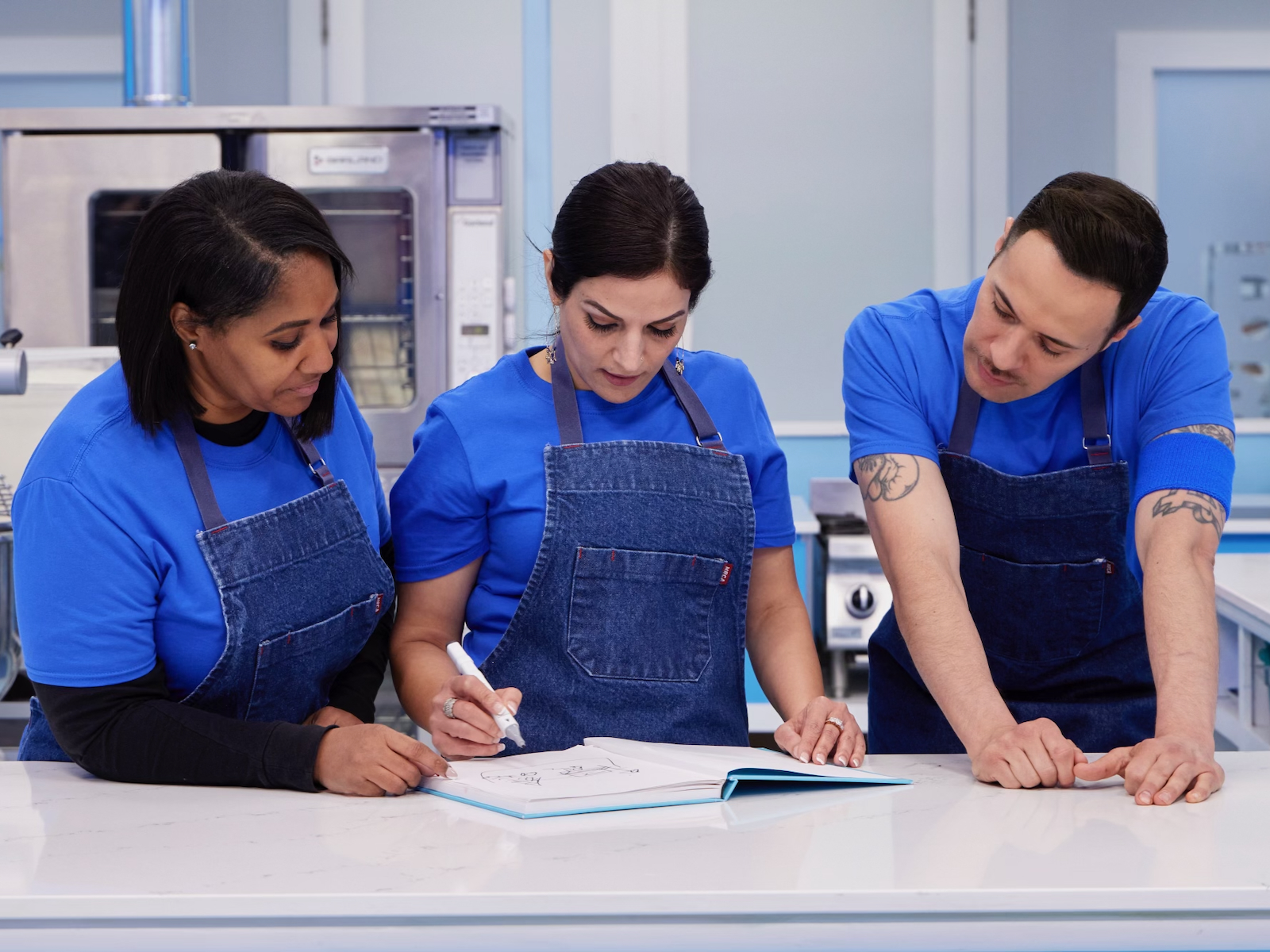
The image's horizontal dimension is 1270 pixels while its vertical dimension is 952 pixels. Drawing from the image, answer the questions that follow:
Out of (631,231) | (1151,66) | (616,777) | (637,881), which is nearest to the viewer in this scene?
(637,881)

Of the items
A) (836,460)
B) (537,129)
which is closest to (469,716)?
(836,460)

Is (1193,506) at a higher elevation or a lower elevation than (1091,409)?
lower

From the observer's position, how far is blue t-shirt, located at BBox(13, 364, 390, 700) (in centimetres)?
127

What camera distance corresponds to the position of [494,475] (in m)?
1.52

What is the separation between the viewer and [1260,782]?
132 centimetres

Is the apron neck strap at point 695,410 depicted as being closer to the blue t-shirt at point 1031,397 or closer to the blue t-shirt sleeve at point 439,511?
the blue t-shirt at point 1031,397

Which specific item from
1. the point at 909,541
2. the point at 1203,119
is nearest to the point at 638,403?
the point at 909,541

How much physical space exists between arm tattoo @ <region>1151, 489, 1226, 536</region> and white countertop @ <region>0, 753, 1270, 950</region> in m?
0.41

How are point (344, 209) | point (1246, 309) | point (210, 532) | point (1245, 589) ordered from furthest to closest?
1. point (1246, 309)
2. point (344, 209)
3. point (1245, 589)
4. point (210, 532)

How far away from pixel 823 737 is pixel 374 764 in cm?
49

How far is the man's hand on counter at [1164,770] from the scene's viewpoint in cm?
124

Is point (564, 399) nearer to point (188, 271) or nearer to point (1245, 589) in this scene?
point (188, 271)

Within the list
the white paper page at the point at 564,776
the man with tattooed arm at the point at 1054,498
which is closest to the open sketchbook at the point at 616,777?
the white paper page at the point at 564,776

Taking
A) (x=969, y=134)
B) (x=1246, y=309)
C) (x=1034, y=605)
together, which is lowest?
(x=1034, y=605)
